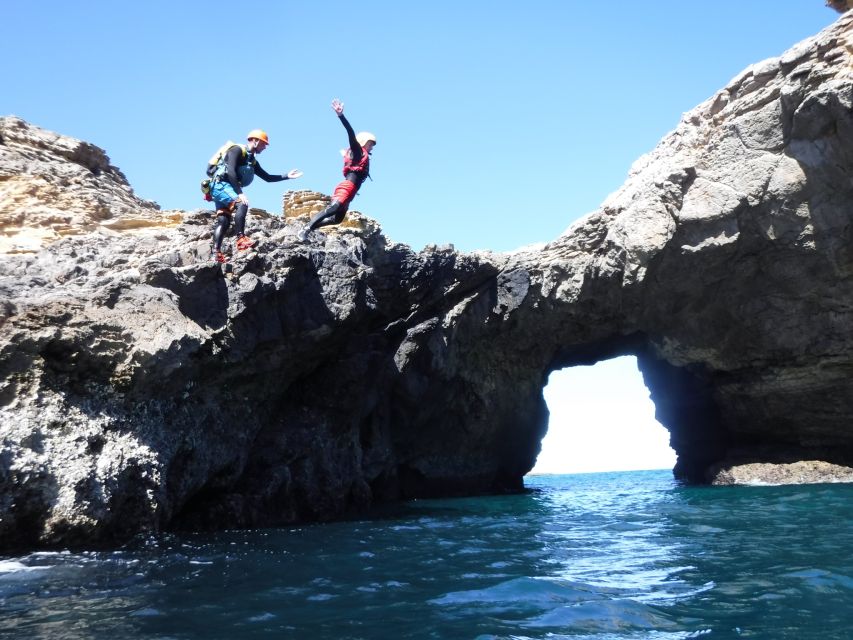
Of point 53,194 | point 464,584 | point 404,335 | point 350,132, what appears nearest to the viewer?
point 464,584

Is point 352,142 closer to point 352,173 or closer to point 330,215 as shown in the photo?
point 352,173

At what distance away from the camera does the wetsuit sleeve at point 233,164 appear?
1228 cm

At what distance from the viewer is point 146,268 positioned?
466 inches

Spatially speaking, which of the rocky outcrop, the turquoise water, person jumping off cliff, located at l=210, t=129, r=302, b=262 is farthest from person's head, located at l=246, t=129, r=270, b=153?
the turquoise water

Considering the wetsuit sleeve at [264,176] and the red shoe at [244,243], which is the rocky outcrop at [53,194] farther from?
the wetsuit sleeve at [264,176]

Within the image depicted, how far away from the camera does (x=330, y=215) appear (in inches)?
510

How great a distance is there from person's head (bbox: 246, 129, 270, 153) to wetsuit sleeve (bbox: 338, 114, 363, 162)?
5.10 ft

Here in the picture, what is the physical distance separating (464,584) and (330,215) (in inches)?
317

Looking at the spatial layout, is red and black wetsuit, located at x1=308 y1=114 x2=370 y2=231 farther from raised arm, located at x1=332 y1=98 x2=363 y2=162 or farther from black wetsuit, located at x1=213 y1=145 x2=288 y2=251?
black wetsuit, located at x1=213 y1=145 x2=288 y2=251

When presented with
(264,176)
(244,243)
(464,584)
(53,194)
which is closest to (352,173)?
(264,176)

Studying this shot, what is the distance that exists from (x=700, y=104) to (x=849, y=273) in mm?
5900

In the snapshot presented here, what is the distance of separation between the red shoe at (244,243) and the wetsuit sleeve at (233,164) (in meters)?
0.88

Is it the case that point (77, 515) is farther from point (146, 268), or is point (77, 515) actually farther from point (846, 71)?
point (846, 71)

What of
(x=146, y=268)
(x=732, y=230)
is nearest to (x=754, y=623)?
(x=146, y=268)
